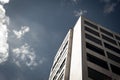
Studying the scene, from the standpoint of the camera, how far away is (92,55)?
105ft

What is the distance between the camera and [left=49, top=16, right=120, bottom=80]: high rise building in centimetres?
2823

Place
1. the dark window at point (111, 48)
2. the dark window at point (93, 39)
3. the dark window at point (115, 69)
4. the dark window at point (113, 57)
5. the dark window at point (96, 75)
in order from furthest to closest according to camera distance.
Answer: the dark window at point (111, 48)
the dark window at point (93, 39)
the dark window at point (113, 57)
the dark window at point (115, 69)
the dark window at point (96, 75)

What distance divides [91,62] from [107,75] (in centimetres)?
290

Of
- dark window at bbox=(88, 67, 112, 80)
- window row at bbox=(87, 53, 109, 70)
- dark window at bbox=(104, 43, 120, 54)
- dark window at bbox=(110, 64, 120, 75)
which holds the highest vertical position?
dark window at bbox=(104, 43, 120, 54)

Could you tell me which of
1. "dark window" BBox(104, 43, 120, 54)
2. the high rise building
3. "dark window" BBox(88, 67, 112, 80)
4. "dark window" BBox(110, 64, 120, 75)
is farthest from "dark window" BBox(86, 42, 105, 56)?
"dark window" BBox(88, 67, 112, 80)

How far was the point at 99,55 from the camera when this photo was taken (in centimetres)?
3306

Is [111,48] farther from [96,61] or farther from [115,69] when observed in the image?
[96,61]

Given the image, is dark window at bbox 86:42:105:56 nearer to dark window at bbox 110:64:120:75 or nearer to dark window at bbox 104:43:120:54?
dark window at bbox 110:64:120:75

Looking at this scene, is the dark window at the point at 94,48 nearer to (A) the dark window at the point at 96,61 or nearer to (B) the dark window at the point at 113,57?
(B) the dark window at the point at 113,57

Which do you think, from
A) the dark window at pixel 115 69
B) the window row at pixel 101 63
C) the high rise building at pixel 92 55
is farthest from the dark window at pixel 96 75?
the dark window at pixel 115 69

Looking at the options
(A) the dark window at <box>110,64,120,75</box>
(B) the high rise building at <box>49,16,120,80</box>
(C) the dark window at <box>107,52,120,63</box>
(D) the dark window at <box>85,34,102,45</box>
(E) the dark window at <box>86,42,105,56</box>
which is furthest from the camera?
(D) the dark window at <box>85,34,102,45</box>

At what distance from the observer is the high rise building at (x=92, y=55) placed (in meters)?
28.2

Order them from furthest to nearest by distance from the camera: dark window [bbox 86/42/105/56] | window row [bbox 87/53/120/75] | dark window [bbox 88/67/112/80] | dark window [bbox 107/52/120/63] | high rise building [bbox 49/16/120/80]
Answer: dark window [bbox 107/52/120/63] → dark window [bbox 86/42/105/56] → window row [bbox 87/53/120/75] → high rise building [bbox 49/16/120/80] → dark window [bbox 88/67/112/80]

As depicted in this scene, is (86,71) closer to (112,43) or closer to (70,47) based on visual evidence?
(70,47)
